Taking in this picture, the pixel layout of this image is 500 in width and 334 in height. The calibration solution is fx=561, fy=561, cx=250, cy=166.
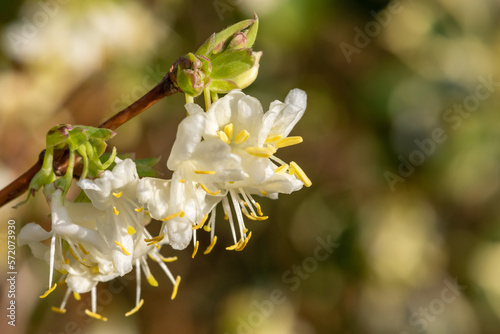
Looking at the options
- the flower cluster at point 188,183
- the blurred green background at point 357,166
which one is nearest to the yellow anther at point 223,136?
the flower cluster at point 188,183

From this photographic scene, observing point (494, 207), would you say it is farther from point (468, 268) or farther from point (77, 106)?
point (77, 106)

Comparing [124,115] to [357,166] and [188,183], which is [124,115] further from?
[357,166]

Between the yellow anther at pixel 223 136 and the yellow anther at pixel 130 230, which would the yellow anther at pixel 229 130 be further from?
the yellow anther at pixel 130 230

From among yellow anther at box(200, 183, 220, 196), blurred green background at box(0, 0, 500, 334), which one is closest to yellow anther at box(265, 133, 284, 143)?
yellow anther at box(200, 183, 220, 196)

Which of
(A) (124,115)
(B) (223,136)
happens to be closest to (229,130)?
(B) (223,136)

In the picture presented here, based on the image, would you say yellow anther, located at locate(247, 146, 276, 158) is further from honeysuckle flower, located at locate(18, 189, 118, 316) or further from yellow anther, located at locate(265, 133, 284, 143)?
honeysuckle flower, located at locate(18, 189, 118, 316)

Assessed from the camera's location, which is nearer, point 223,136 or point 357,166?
point 223,136
